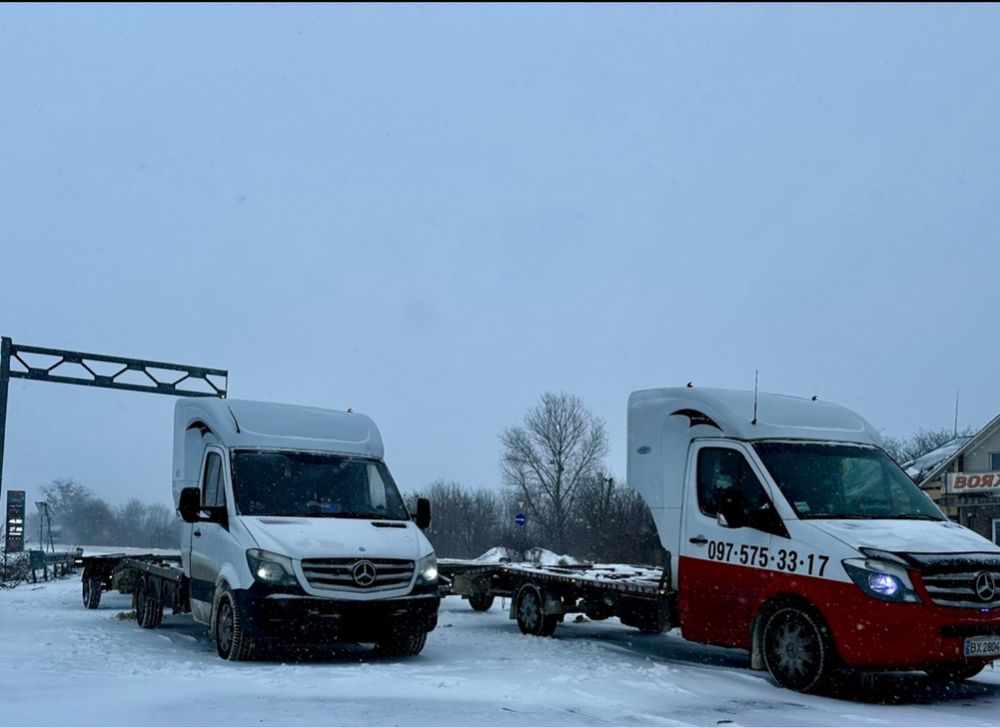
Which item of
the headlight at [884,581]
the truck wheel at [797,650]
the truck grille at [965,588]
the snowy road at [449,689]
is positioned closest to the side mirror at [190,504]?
the snowy road at [449,689]

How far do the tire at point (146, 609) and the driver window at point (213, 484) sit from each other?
259 cm

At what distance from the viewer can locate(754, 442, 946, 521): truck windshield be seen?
10078 millimetres

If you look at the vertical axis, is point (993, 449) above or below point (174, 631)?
above

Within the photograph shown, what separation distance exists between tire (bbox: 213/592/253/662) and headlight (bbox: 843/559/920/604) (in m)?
5.80

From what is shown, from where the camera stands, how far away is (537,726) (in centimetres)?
732

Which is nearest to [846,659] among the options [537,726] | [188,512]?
[537,726]

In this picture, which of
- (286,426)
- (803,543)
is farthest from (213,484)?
(803,543)

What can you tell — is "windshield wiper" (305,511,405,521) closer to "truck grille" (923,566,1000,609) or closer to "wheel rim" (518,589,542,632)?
"wheel rim" (518,589,542,632)

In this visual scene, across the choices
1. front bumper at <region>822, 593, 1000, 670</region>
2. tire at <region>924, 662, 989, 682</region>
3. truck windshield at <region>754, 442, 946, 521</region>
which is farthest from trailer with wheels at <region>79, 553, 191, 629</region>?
tire at <region>924, 662, 989, 682</region>

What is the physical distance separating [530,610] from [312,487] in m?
3.75

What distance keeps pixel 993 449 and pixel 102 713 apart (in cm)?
4141

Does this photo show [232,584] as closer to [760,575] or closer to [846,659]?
[760,575]

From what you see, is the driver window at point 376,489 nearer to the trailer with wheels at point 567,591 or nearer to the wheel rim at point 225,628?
the trailer with wheels at point 567,591

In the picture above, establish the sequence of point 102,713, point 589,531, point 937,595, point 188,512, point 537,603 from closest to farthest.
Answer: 1. point 102,713
2. point 937,595
3. point 188,512
4. point 537,603
5. point 589,531
